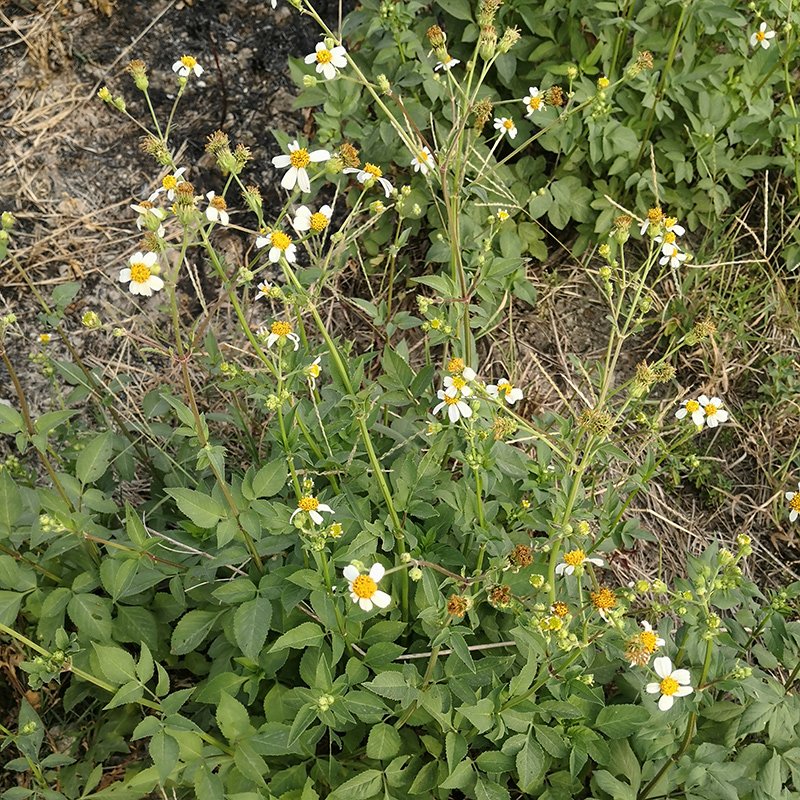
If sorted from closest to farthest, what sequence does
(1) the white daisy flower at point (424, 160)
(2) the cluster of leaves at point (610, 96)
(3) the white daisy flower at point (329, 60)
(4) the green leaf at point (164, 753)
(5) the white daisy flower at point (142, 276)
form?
1. (4) the green leaf at point (164, 753)
2. (5) the white daisy flower at point (142, 276)
3. (3) the white daisy flower at point (329, 60)
4. (1) the white daisy flower at point (424, 160)
5. (2) the cluster of leaves at point (610, 96)

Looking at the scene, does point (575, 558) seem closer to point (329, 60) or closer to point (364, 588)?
point (364, 588)

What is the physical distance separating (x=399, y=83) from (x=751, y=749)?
233 centimetres

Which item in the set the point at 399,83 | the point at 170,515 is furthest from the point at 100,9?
the point at 170,515

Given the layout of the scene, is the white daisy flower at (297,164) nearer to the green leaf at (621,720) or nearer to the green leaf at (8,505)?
the green leaf at (8,505)

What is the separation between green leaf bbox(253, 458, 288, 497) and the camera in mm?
1662

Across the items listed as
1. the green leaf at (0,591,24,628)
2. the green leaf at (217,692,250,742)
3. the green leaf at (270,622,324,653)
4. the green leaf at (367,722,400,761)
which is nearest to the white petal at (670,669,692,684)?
the green leaf at (367,722,400,761)

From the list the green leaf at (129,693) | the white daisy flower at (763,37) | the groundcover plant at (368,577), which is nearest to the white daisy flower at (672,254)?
the groundcover plant at (368,577)

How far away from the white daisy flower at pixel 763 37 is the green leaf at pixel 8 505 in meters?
2.88

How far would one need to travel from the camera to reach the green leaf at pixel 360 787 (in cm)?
163

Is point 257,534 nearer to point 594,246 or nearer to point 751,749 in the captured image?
point 751,749

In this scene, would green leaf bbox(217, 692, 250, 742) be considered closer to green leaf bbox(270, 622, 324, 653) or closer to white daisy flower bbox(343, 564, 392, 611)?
green leaf bbox(270, 622, 324, 653)

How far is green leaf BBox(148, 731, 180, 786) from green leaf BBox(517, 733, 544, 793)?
2.51ft

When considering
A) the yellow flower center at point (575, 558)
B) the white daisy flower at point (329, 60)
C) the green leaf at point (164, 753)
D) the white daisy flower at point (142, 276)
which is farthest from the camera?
the white daisy flower at point (329, 60)

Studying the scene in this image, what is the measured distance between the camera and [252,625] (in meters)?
1.66
